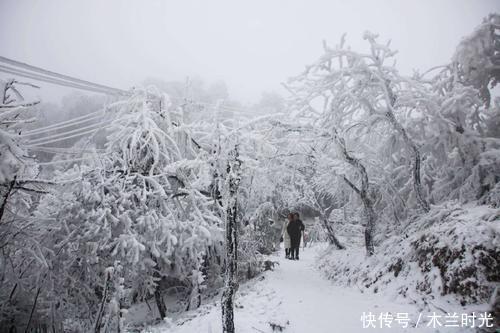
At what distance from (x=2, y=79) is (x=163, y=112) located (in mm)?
2958

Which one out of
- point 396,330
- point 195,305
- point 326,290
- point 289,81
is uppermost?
point 289,81

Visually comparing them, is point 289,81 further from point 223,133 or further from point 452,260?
point 452,260

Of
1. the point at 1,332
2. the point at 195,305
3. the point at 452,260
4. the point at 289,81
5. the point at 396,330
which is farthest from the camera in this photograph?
the point at 195,305

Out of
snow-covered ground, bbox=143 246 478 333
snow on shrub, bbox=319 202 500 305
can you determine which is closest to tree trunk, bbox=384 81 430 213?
snow on shrub, bbox=319 202 500 305

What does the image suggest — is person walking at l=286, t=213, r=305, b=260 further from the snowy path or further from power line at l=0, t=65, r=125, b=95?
power line at l=0, t=65, r=125, b=95

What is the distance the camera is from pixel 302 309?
19.4 ft

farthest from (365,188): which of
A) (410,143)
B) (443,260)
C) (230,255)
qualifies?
(230,255)

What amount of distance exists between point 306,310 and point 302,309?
0.11 m

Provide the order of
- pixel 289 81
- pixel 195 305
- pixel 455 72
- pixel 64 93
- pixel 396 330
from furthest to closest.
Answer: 1. pixel 64 93
2. pixel 195 305
3. pixel 455 72
4. pixel 289 81
5. pixel 396 330

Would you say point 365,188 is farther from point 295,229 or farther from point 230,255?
point 230,255

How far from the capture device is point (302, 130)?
773cm

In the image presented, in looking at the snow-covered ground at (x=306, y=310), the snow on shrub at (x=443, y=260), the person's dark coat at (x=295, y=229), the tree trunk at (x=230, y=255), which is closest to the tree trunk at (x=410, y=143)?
the snow on shrub at (x=443, y=260)

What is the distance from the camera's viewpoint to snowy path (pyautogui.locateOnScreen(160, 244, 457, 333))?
4.94 metres

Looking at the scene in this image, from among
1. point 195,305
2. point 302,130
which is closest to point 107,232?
→ point 195,305
